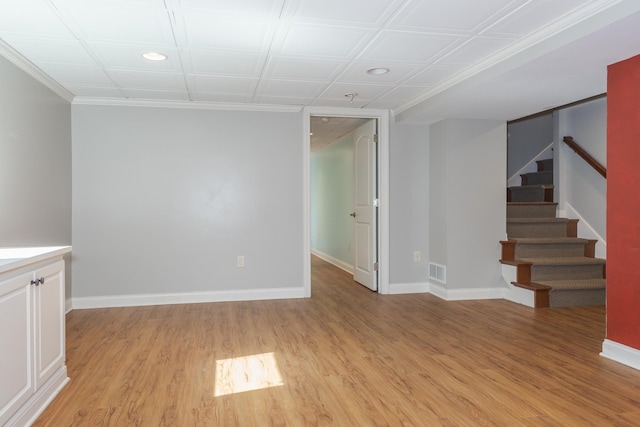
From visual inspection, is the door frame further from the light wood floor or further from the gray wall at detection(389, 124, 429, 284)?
the light wood floor

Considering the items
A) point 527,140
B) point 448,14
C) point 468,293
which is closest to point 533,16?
point 448,14

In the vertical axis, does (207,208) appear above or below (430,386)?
above

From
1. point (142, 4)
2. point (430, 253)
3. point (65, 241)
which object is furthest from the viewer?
point (430, 253)

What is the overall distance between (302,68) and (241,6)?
1051 mm

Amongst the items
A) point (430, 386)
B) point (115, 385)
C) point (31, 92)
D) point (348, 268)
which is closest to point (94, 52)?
point (31, 92)

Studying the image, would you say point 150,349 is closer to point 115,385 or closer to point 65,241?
point 115,385

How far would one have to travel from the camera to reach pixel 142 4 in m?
2.27

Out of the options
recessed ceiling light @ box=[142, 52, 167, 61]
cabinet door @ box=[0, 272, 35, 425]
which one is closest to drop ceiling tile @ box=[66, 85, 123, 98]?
recessed ceiling light @ box=[142, 52, 167, 61]

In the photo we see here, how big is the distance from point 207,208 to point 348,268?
2.75m

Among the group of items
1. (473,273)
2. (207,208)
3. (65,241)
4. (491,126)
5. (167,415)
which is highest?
(491,126)

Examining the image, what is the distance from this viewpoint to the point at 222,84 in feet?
12.3

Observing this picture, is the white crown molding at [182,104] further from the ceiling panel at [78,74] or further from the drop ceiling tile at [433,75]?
the drop ceiling tile at [433,75]

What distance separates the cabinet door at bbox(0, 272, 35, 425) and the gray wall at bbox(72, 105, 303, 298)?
2.45 metres

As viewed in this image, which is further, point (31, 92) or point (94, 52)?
point (31, 92)
